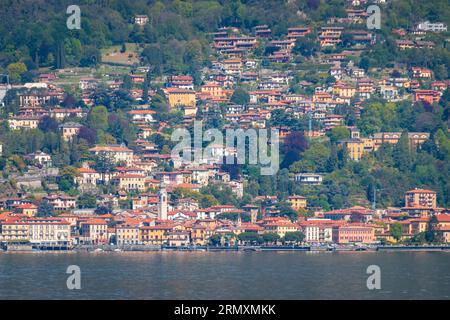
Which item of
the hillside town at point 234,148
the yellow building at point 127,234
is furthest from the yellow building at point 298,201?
the yellow building at point 127,234

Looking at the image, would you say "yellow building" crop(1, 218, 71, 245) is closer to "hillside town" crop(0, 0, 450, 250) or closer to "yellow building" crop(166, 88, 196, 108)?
"hillside town" crop(0, 0, 450, 250)

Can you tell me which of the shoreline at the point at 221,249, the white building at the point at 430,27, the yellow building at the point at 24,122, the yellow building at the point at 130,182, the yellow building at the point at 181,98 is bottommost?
the shoreline at the point at 221,249

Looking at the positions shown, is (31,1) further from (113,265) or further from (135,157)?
(113,265)

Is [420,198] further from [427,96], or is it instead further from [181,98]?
[181,98]

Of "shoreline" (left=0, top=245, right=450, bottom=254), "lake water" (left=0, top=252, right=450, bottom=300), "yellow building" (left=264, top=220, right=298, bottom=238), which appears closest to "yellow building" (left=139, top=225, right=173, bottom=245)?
"shoreline" (left=0, top=245, right=450, bottom=254)

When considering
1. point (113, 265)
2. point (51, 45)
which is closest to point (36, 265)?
point (113, 265)

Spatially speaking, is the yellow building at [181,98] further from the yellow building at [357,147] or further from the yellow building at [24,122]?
the yellow building at [357,147]
